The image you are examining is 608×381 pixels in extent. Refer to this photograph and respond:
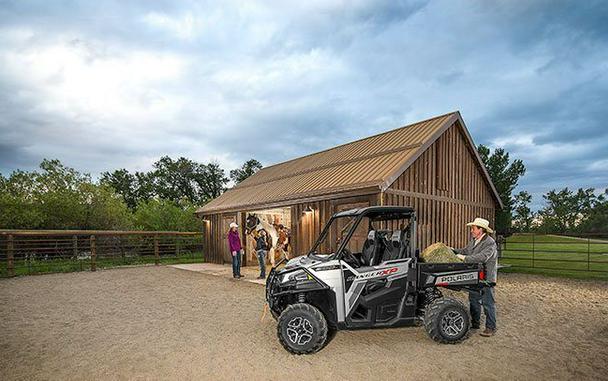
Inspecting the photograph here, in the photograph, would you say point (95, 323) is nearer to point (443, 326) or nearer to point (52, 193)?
point (443, 326)

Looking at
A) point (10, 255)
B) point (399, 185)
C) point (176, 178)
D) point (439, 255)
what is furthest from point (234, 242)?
point (176, 178)

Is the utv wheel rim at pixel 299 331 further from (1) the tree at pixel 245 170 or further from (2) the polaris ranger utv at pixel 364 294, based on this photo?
(1) the tree at pixel 245 170

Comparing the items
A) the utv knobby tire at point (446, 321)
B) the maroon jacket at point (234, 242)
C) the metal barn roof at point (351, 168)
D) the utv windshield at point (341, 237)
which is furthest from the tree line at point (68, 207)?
the utv knobby tire at point (446, 321)

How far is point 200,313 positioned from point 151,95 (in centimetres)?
1221

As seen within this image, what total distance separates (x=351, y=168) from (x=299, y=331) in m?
8.32

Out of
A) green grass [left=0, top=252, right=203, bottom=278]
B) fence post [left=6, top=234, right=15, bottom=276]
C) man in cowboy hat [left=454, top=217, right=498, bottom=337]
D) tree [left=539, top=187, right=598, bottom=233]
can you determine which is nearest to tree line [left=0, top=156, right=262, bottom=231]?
green grass [left=0, top=252, right=203, bottom=278]

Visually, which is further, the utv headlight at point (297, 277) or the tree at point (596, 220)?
the tree at point (596, 220)

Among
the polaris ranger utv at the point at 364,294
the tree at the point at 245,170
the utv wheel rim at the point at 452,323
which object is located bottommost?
the utv wheel rim at the point at 452,323

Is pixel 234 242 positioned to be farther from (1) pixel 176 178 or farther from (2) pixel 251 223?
(1) pixel 176 178

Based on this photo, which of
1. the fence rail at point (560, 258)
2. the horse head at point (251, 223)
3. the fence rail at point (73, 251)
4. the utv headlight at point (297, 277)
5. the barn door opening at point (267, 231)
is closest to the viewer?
the utv headlight at point (297, 277)

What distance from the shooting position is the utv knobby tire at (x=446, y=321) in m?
5.45

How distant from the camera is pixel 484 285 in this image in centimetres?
567

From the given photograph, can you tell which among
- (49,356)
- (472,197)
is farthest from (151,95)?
(472,197)

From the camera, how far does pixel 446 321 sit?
5.53m
